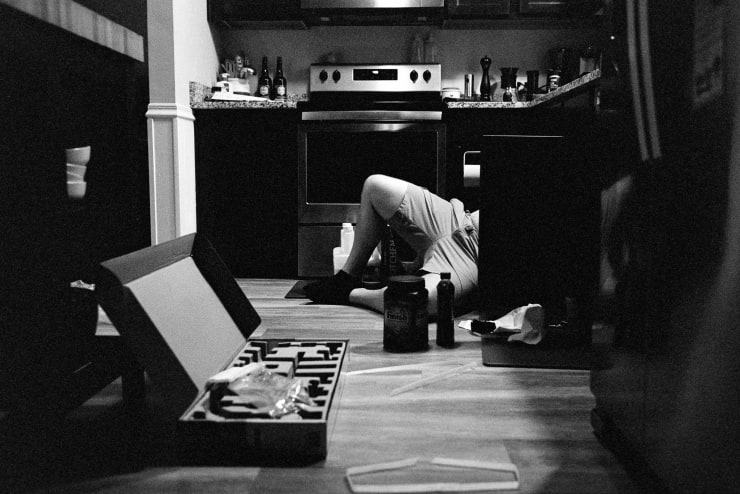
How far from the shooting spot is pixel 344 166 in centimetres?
367

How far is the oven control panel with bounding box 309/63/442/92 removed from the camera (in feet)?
13.3

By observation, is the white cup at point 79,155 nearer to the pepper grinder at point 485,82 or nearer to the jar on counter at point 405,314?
the jar on counter at point 405,314

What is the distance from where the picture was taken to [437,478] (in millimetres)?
865

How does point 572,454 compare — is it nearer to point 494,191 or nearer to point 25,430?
point 25,430

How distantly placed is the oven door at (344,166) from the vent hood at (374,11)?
28.8 inches

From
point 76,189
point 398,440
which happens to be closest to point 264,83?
point 76,189

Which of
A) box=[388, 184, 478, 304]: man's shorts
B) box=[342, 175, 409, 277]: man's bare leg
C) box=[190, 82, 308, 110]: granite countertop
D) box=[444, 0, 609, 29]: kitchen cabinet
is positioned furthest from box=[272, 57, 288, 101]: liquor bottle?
box=[388, 184, 478, 304]: man's shorts

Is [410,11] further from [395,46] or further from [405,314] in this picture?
[405,314]

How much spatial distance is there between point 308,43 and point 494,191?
104 inches

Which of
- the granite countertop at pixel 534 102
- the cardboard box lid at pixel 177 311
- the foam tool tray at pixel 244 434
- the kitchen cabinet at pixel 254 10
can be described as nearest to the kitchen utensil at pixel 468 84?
the granite countertop at pixel 534 102

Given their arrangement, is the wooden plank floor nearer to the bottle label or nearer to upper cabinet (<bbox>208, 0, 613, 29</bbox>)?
the bottle label

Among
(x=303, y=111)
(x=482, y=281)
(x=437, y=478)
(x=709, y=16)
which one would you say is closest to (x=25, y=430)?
(x=437, y=478)

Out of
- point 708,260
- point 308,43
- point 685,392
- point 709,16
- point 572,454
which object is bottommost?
point 572,454

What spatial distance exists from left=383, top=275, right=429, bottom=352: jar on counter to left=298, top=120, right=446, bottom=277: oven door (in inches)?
82.5
